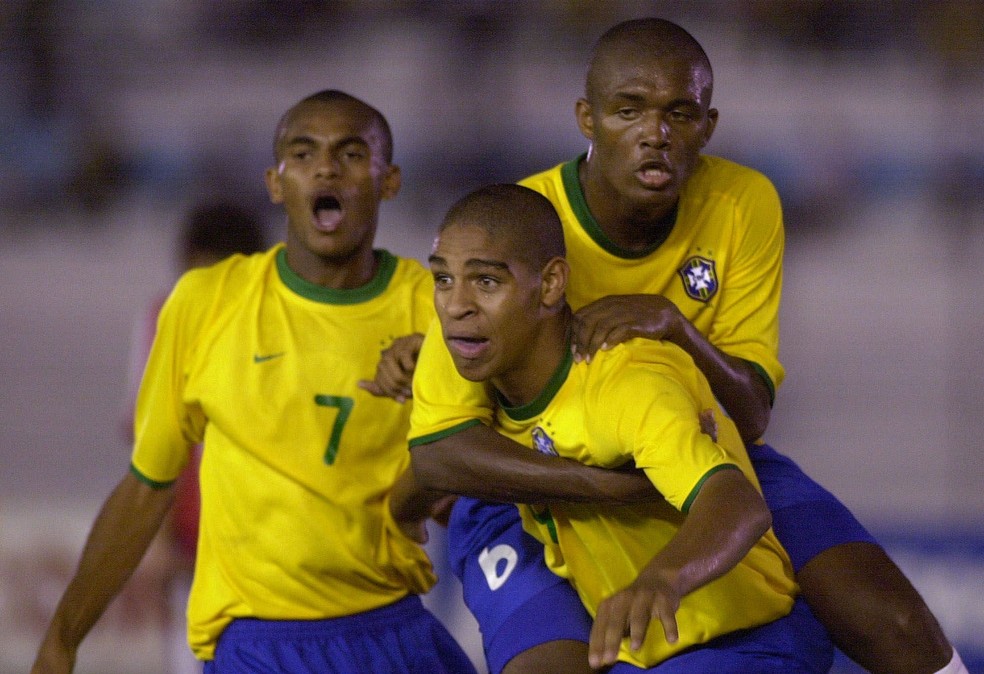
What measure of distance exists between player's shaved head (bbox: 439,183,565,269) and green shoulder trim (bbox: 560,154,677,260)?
0.28 meters

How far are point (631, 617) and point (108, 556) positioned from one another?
5.65 feet

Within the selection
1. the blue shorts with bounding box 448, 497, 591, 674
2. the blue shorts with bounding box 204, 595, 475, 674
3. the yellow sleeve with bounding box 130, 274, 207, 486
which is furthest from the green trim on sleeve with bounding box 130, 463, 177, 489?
the blue shorts with bounding box 448, 497, 591, 674

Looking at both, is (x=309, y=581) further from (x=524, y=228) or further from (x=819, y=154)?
(x=819, y=154)

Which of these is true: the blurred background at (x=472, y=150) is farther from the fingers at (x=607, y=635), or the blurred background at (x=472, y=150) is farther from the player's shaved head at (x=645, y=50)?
the fingers at (x=607, y=635)

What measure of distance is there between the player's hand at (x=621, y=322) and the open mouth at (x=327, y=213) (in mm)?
773

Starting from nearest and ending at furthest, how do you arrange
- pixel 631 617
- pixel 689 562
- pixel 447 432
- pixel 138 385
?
pixel 631 617 → pixel 689 562 → pixel 447 432 → pixel 138 385

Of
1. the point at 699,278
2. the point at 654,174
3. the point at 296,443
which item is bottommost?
the point at 296,443

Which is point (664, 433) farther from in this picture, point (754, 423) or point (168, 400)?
point (168, 400)

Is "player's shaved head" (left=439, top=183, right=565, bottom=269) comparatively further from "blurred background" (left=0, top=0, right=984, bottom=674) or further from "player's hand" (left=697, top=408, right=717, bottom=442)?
"blurred background" (left=0, top=0, right=984, bottom=674)

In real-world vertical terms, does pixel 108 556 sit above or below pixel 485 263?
below

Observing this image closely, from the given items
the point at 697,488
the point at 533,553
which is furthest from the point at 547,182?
the point at 697,488

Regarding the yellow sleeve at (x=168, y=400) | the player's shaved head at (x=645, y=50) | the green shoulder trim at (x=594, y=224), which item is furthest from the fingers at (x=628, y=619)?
the yellow sleeve at (x=168, y=400)

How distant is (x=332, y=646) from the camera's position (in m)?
3.37

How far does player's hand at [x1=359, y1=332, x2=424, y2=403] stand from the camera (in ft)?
10.6
